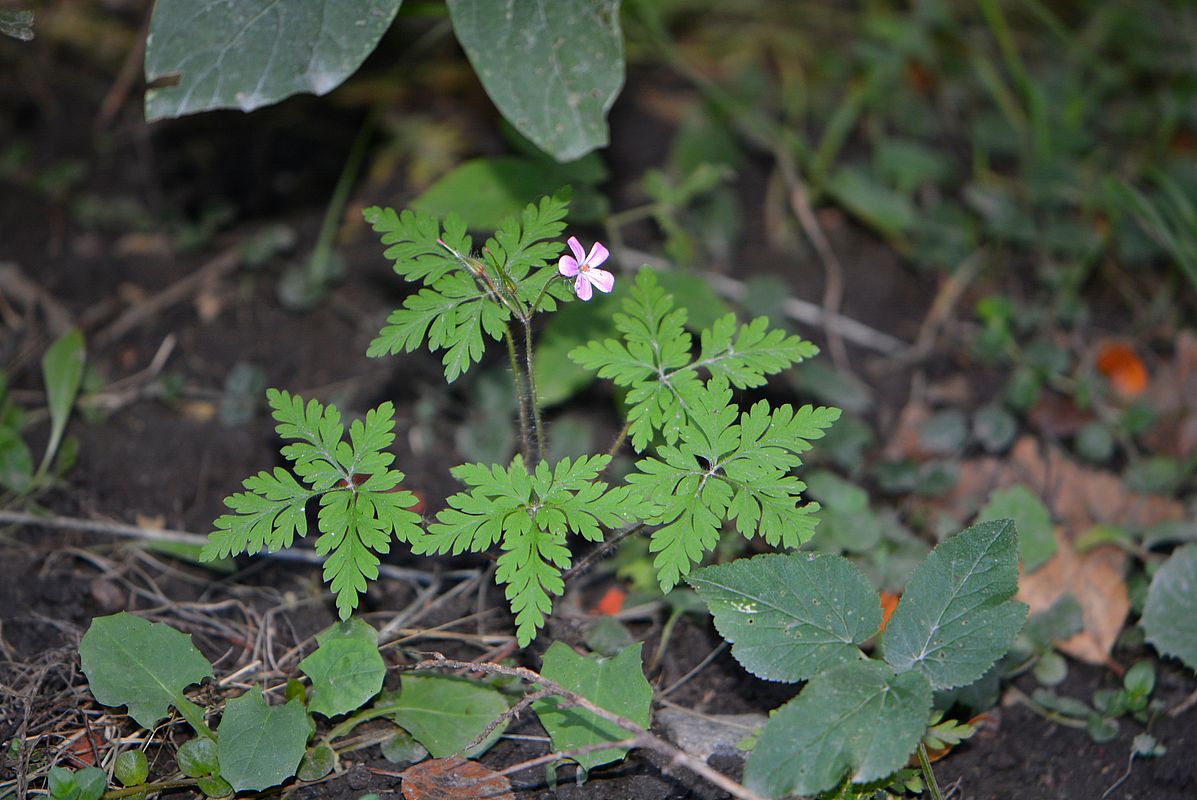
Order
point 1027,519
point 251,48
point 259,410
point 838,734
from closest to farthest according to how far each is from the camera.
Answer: point 838,734, point 251,48, point 1027,519, point 259,410

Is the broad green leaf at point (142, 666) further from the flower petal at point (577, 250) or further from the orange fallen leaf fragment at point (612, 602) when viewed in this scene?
the flower petal at point (577, 250)

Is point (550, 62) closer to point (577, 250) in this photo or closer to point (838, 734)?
point (577, 250)

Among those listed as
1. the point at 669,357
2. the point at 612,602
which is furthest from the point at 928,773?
the point at 669,357

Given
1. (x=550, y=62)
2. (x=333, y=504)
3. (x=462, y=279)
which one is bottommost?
(x=333, y=504)

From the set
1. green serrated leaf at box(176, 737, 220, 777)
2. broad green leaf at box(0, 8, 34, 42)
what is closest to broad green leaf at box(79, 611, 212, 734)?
green serrated leaf at box(176, 737, 220, 777)

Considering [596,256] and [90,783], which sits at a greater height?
[596,256]

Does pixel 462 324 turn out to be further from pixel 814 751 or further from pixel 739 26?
pixel 739 26

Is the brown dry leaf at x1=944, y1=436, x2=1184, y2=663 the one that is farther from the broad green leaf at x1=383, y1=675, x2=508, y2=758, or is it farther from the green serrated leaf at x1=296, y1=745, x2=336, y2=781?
the green serrated leaf at x1=296, y1=745, x2=336, y2=781
